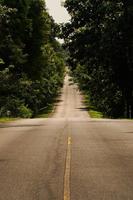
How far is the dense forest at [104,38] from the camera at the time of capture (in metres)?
53.4

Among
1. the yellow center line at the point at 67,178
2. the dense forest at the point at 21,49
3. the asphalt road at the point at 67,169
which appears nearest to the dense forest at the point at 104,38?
the dense forest at the point at 21,49

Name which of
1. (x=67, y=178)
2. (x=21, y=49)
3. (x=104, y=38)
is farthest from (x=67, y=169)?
(x=21, y=49)

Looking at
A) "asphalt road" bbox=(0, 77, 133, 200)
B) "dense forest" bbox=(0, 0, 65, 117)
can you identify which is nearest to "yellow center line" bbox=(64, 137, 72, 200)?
"asphalt road" bbox=(0, 77, 133, 200)

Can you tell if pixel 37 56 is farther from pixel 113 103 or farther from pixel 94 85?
pixel 113 103

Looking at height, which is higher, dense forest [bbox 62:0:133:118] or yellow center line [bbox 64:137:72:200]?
dense forest [bbox 62:0:133:118]

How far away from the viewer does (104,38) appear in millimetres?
52656

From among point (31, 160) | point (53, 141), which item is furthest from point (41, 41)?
point (31, 160)

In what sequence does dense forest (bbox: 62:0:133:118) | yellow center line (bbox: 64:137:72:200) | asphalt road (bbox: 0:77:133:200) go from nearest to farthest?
yellow center line (bbox: 64:137:72:200) → asphalt road (bbox: 0:77:133:200) → dense forest (bbox: 62:0:133:118)

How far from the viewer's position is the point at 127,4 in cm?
5450

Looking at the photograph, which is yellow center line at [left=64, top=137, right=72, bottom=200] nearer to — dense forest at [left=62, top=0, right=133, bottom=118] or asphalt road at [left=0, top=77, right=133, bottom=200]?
asphalt road at [left=0, top=77, right=133, bottom=200]

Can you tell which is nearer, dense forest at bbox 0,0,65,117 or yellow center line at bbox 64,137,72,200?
yellow center line at bbox 64,137,72,200

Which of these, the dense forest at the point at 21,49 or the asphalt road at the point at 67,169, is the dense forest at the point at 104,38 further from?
the asphalt road at the point at 67,169

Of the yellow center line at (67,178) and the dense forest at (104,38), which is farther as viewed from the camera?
the dense forest at (104,38)

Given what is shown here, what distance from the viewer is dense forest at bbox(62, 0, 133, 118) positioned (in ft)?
175
